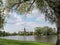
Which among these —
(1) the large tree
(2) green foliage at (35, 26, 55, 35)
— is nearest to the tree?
(2) green foliage at (35, 26, 55, 35)

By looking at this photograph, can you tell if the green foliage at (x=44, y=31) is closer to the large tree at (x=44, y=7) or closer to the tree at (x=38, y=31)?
the tree at (x=38, y=31)

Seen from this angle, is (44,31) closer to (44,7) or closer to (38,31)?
(38,31)

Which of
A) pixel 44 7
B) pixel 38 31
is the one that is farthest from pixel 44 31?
pixel 44 7

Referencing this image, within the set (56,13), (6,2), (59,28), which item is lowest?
(59,28)

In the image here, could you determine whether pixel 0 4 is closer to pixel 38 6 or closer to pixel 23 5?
pixel 23 5

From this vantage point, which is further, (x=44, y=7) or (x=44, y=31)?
(x=44, y=31)

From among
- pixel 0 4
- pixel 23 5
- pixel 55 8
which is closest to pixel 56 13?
pixel 55 8

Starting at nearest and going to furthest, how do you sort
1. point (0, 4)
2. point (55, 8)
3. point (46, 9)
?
point (55, 8) < point (46, 9) < point (0, 4)

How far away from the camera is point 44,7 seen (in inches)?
657

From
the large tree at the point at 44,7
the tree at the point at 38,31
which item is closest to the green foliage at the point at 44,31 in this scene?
the tree at the point at 38,31

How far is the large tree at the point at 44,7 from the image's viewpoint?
51.1 feet

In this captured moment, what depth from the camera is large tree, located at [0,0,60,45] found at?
15562 mm

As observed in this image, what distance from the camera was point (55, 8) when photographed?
50.6ft

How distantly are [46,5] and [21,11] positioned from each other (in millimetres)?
2465
